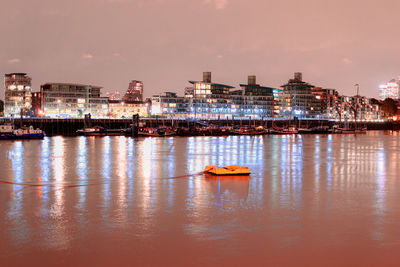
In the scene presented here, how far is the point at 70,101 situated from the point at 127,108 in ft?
108

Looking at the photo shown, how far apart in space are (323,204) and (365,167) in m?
15.9

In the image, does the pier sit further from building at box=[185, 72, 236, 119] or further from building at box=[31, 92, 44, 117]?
building at box=[31, 92, 44, 117]

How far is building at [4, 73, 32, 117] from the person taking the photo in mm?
155750

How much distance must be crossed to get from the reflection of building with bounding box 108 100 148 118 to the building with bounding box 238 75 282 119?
4084cm

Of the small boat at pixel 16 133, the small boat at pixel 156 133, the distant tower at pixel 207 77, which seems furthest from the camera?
the distant tower at pixel 207 77

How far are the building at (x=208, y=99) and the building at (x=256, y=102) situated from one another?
544cm

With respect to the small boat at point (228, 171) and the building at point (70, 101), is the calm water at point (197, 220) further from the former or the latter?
the building at point (70, 101)

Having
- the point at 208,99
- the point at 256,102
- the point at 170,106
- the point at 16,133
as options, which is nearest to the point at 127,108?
the point at 170,106

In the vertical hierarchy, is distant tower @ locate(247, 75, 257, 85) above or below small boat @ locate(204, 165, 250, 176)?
above

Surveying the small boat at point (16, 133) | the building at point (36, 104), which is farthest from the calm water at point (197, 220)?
the building at point (36, 104)

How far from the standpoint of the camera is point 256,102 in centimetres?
18675

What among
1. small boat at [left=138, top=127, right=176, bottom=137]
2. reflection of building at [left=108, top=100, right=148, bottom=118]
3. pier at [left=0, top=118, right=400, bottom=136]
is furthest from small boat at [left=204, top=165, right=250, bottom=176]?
reflection of building at [left=108, top=100, right=148, bottom=118]

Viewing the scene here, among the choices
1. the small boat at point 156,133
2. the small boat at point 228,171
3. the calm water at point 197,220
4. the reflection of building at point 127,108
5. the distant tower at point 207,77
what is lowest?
the calm water at point 197,220

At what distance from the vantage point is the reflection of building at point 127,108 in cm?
17712
